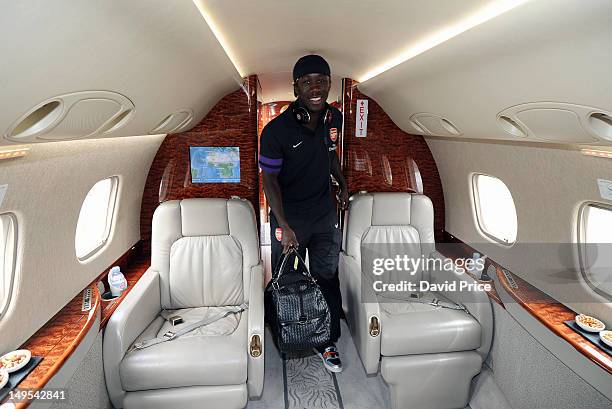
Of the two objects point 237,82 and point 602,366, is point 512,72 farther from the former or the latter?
point 237,82

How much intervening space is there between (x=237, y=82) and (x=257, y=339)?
193cm

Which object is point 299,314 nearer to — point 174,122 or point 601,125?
point 174,122

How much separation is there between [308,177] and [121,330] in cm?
161

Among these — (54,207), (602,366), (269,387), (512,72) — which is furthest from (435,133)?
(54,207)

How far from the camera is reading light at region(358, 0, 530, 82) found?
1.24 metres

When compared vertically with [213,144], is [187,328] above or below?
below

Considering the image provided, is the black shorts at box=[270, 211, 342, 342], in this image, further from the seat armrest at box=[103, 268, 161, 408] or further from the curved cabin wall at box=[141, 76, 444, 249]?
the seat armrest at box=[103, 268, 161, 408]

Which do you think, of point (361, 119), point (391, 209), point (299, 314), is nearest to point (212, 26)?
point (299, 314)

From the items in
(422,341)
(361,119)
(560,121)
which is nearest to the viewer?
(560,121)

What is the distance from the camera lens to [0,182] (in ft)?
5.18

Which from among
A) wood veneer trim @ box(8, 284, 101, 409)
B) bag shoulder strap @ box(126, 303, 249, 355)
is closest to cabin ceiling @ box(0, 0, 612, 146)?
wood veneer trim @ box(8, 284, 101, 409)

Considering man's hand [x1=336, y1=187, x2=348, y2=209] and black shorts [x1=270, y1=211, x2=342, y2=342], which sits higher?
man's hand [x1=336, y1=187, x2=348, y2=209]

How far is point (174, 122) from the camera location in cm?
263

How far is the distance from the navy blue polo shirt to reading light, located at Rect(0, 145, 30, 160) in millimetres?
1418
